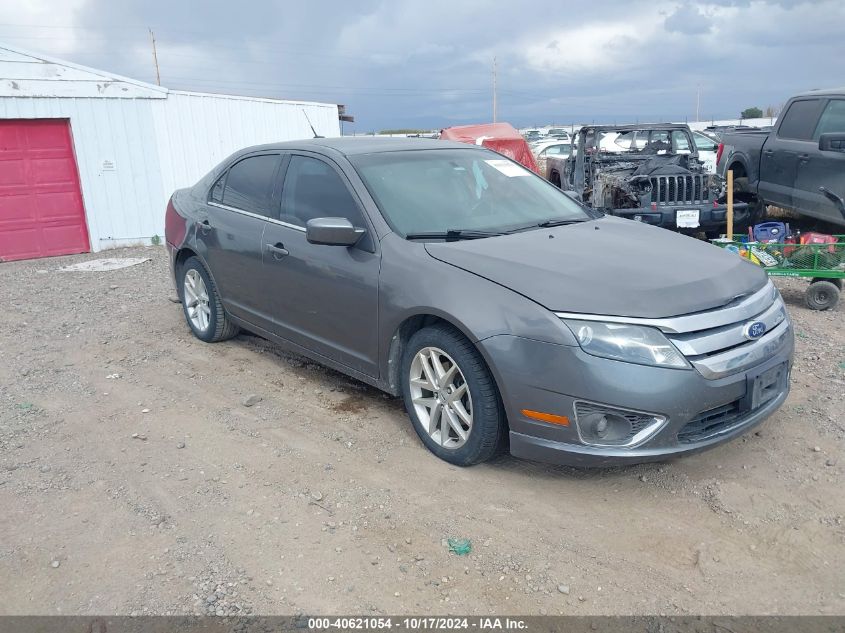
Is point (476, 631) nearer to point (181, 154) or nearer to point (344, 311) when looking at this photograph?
point (344, 311)

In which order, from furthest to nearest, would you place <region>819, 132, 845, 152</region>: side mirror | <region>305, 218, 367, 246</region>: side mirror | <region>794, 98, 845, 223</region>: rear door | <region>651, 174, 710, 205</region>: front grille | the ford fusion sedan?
1. <region>651, 174, 710, 205</region>: front grille
2. <region>794, 98, 845, 223</region>: rear door
3. <region>819, 132, 845, 152</region>: side mirror
4. <region>305, 218, 367, 246</region>: side mirror
5. the ford fusion sedan

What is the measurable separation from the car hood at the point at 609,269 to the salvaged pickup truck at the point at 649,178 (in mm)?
5289

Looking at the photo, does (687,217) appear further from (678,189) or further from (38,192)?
(38,192)

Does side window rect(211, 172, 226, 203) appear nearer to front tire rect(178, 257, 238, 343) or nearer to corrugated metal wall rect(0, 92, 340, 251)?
front tire rect(178, 257, 238, 343)

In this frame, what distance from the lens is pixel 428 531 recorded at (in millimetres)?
3215

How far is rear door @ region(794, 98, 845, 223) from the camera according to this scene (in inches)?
305

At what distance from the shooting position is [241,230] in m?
5.14

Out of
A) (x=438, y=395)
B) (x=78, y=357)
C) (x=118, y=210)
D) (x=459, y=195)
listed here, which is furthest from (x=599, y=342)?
(x=118, y=210)

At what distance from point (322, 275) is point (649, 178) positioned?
21.0 feet

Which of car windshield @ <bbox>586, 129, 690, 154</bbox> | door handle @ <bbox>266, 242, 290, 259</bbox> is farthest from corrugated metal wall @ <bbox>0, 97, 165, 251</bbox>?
door handle @ <bbox>266, 242, 290, 259</bbox>

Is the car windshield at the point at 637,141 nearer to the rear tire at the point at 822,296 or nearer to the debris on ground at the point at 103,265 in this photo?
the rear tire at the point at 822,296

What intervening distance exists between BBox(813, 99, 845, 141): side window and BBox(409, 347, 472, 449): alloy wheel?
6750mm

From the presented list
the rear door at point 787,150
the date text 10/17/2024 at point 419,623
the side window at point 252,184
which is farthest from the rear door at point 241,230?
the rear door at point 787,150

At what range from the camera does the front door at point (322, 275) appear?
13.4ft
